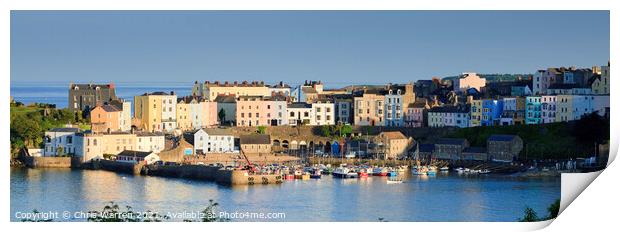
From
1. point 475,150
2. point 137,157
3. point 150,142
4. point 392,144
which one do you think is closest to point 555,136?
point 475,150

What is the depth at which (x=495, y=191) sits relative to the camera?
13.1m

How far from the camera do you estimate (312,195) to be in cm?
1257

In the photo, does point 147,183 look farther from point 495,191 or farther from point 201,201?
point 495,191

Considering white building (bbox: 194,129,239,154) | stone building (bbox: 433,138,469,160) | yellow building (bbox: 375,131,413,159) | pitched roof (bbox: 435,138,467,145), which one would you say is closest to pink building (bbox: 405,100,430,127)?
yellow building (bbox: 375,131,413,159)

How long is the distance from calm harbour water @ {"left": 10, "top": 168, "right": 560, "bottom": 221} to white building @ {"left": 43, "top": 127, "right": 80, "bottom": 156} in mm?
655

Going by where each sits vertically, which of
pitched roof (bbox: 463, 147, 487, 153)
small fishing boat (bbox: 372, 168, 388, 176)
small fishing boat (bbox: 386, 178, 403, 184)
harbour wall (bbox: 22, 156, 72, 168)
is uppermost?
pitched roof (bbox: 463, 147, 487, 153)

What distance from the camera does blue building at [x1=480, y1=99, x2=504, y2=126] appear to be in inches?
696

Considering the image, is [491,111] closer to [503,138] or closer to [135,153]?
[503,138]

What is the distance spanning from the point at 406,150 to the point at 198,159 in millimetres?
2411

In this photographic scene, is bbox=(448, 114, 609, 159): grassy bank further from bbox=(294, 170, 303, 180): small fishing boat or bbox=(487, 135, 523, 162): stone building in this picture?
bbox=(294, 170, 303, 180): small fishing boat

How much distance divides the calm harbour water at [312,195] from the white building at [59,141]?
65 cm

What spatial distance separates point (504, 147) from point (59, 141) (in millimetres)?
4799
